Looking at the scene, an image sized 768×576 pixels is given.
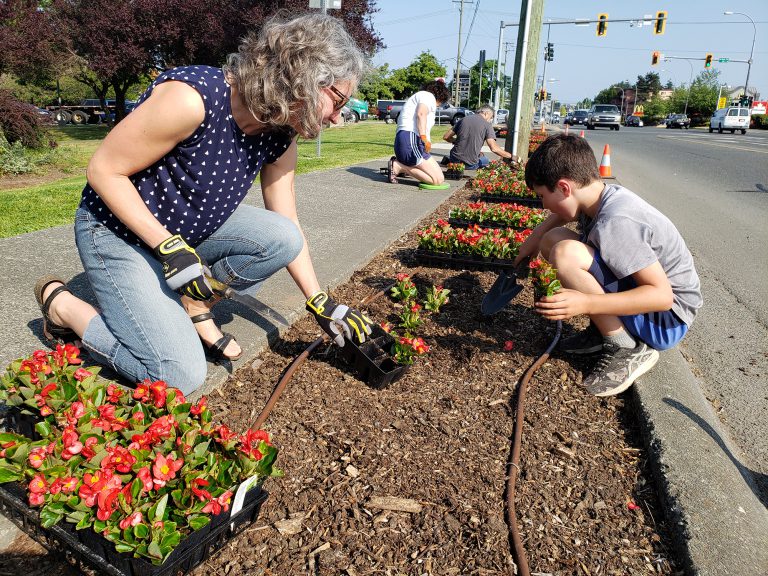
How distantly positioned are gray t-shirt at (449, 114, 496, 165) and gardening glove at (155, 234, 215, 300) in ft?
28.6

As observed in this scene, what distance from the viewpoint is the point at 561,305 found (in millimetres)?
2582

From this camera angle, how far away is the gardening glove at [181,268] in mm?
2350

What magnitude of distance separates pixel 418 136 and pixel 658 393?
6.64 meters

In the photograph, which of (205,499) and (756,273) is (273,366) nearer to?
(205,499)

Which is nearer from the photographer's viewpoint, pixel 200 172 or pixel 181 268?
pixel 181 268

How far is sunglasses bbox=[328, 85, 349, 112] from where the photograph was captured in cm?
244

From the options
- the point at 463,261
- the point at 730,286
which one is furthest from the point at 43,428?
the point at 730,286

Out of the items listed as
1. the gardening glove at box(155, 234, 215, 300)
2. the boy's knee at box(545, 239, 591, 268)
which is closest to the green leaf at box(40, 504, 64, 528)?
the gardening glove at box(155, 234, 215, 300)

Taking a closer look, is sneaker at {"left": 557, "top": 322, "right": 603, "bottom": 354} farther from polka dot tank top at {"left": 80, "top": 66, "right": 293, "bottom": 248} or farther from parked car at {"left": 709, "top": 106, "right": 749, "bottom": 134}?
parked car at {"left": 709, "top": 106, "right": 749, "bottom": 134}

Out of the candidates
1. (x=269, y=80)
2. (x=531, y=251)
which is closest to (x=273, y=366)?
(x=269, y=80)

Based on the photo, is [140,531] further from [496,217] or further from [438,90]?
[438,90]

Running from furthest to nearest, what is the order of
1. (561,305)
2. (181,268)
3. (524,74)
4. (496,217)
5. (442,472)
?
(524,74)
(496,217)
(561,305)
(181,268)
(442,472)

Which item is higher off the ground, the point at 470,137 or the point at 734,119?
the point at 734,119

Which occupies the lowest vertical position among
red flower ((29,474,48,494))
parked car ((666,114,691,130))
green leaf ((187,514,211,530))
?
green leaf ((187,514,211,530))
